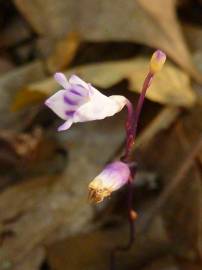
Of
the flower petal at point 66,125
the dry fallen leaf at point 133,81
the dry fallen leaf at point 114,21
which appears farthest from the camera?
the dry fallen leaf at point 114,21

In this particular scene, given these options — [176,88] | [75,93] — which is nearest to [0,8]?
[176,88]

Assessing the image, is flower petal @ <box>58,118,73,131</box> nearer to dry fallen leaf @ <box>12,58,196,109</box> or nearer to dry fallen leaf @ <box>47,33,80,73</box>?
dry fallen leaf @ <box>12,58,196,109</box>

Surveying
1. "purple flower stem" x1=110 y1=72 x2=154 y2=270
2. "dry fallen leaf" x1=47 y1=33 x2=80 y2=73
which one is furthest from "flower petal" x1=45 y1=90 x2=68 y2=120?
"dry fallen leaf" x1=47 y1=33 x2=80 y2=73

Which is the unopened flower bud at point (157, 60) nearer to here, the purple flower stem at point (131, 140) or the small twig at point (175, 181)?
the purple flower stem at point (131, 140)

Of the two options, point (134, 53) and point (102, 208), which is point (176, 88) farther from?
point (102, 208)

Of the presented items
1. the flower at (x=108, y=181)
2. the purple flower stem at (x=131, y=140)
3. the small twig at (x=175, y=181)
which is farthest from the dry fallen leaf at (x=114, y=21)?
the flower at (x=108, y=181)
